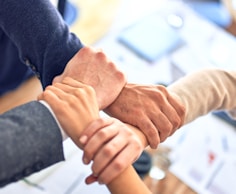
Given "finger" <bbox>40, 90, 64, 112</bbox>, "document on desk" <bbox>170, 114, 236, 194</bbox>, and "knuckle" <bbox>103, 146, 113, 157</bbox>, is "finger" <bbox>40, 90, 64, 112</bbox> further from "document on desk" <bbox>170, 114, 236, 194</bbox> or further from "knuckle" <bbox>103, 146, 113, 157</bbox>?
"document on desk" <bbox>170, 114, 236, 194</bbox>

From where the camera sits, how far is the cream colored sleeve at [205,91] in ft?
2.54

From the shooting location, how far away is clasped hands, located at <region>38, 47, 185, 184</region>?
574 millimetres

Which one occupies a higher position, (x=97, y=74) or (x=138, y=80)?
(x=97, y=74)

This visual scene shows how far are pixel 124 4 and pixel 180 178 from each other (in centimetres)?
79

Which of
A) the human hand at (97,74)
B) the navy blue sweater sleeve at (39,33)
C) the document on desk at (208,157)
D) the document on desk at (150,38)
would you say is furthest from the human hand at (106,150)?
the document on desk at (150,38)

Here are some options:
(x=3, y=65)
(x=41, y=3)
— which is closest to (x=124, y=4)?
(x=3, y=65)

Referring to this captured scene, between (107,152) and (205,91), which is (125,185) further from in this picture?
(205,91)

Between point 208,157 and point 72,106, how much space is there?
0.49m

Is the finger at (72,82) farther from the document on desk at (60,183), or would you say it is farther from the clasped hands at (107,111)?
the document on desk at (60,183)

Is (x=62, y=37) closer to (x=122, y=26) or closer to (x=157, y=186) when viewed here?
(x=157, y=186)

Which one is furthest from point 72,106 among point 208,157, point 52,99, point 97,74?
point 208,157

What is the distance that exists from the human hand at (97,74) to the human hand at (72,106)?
6cm

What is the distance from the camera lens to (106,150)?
1.85ft

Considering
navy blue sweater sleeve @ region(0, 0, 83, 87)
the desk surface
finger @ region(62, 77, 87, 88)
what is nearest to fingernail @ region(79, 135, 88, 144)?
finger @ region(62, 77, 87, 88)
